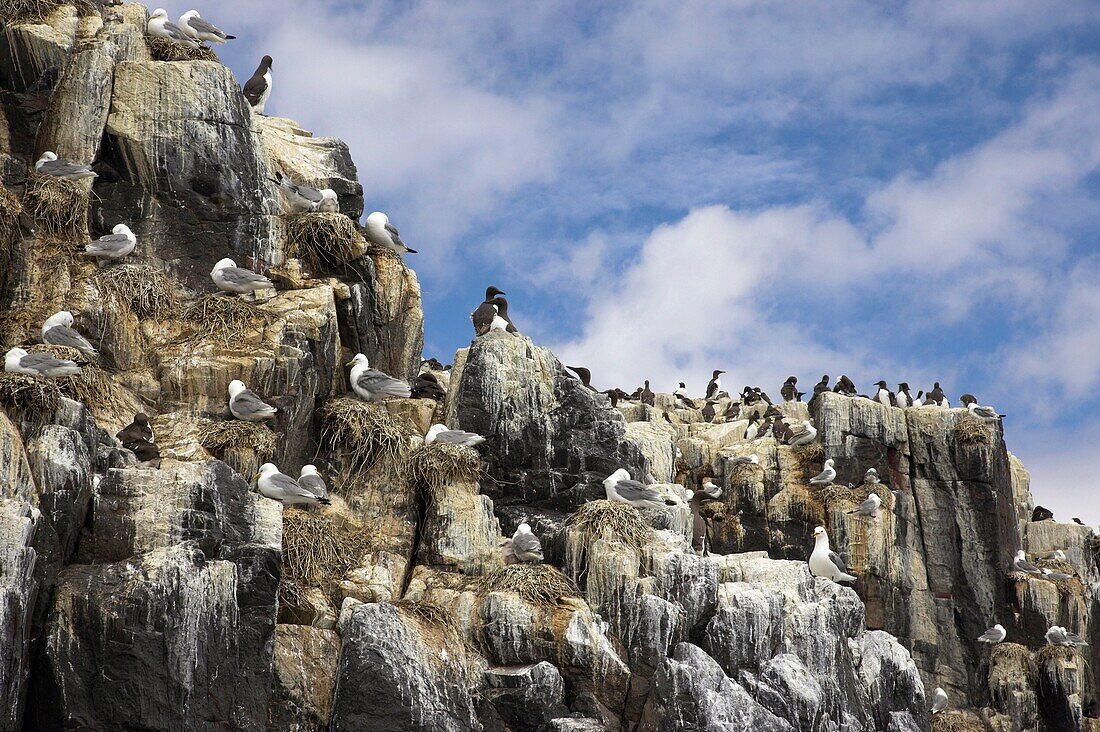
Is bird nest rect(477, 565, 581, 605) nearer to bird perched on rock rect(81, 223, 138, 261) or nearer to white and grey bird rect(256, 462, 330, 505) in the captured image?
white and grey bird rect(256, 462, 330, 505)

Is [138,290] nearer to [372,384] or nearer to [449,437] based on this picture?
[372,384]

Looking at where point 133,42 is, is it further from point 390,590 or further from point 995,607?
point 995,607

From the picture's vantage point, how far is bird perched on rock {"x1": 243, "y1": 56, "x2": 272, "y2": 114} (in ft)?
→ 67.6

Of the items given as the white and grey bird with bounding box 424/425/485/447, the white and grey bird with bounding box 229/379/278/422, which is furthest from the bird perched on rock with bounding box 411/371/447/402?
the white and grey bird with bounding box 229/379/278/422

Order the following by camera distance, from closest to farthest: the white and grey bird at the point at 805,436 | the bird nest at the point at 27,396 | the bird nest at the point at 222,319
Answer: the bird nest at the point at 27,396
the bird nest at the point at 222,319
the white and grey bird at the point at 805,436

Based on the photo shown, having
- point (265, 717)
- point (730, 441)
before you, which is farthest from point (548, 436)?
point (730, 441)

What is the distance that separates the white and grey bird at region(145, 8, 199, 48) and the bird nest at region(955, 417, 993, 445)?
18442mm

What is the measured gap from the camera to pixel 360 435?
16.4 metres

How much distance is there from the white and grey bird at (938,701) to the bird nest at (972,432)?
5568mm

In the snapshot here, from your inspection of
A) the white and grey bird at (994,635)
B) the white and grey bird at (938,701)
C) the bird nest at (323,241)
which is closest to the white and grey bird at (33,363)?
the bird nest at (323,241)

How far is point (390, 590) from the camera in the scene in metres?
14.9

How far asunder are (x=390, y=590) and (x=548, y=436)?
3.45 metres

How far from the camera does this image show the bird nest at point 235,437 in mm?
15133

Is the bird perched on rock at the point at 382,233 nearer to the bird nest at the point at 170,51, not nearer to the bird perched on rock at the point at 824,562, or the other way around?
the bird nest at the point at 170,51
